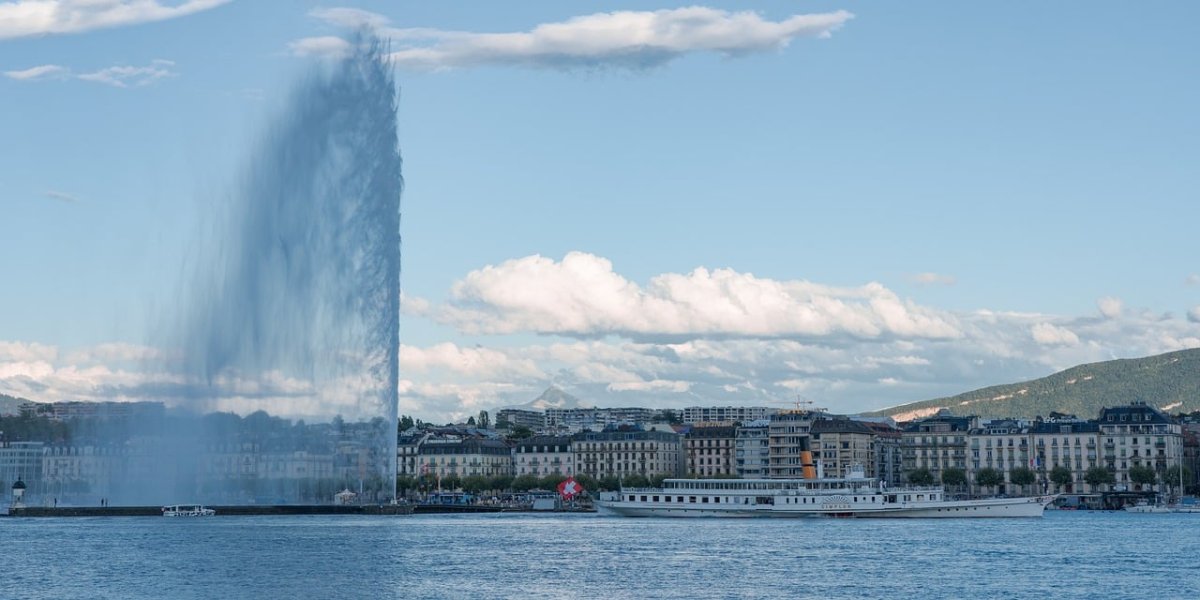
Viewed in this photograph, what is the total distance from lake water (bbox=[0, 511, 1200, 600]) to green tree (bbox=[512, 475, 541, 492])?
2536 inches

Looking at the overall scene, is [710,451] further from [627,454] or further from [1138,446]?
[1138,446]

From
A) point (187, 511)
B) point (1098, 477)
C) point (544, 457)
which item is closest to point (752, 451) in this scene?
point (544, 457)

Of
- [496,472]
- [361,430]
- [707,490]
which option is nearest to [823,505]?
[707,490]

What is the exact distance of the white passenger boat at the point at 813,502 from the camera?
105 meters

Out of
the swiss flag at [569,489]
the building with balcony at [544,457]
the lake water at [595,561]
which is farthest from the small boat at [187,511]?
the building with balcony at [544,457]

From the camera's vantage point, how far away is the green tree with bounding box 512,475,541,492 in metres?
160

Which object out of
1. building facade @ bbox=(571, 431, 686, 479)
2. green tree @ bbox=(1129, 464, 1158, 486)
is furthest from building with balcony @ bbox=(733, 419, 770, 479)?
green tree @ bbox=(1129, 464, 1158, 486)

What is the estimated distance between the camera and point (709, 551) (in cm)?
6806

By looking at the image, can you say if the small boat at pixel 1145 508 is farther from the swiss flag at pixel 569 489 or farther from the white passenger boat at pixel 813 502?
the swiss flag at pixel 569 489

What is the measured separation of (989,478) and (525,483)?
43.5 m

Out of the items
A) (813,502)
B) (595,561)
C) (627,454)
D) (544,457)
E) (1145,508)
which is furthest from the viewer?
(544,457)

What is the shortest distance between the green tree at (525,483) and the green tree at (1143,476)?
54.4 meters

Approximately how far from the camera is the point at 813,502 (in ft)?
347

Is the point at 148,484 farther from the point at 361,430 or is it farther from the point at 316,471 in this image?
the point at 361,430
